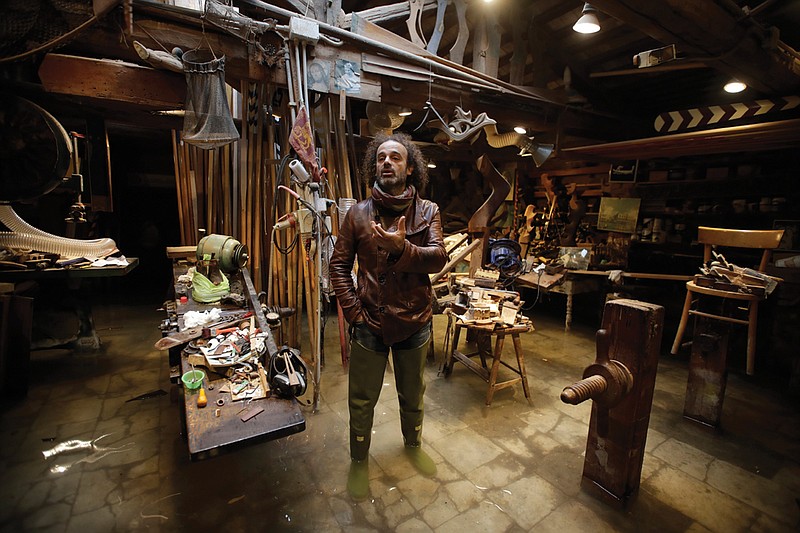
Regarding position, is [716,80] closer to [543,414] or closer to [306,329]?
[543,414]

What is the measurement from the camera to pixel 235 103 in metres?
5.43

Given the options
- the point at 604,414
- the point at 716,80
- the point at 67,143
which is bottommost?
the point at 604,414

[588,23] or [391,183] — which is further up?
[588,23]

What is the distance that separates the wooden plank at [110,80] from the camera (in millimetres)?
3133

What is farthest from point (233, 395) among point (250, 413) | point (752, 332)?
point (752, 332)

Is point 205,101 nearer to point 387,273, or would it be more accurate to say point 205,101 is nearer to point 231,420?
point 387,273

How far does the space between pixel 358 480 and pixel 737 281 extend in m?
3.71

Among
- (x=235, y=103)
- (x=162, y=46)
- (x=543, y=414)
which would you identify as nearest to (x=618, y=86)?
(x=543, y=414)

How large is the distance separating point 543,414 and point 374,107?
4.34 m

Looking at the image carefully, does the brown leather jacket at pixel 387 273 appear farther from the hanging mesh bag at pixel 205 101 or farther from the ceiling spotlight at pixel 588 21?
the ceiling spotlight at pixel 588 21

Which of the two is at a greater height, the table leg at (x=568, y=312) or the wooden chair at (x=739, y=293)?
the wooden chair at (x=739, y=293)

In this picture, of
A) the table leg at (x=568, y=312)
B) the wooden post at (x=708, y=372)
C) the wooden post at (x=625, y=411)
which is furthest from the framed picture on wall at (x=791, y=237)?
the wooden post at (x=625, y=411)

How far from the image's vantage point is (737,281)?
3322 millimetres

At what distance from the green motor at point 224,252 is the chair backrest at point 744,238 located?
193 inches
